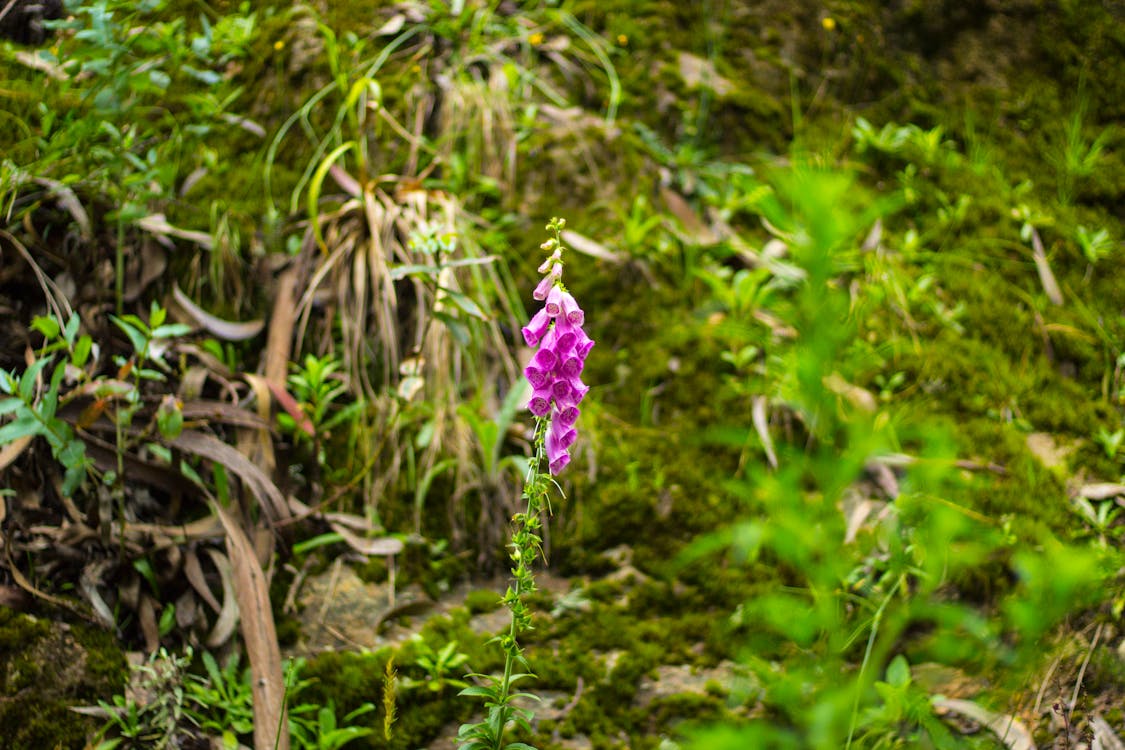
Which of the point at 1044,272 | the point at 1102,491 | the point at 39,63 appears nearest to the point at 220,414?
the point at 39,63

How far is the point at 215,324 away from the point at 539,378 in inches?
60.4

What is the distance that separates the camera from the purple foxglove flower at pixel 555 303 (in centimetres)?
146

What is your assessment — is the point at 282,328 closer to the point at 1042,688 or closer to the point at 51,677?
the point at 51,677

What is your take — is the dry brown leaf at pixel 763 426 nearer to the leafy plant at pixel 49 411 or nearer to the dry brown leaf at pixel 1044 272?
the dry brown leaf at pixel 1044 272

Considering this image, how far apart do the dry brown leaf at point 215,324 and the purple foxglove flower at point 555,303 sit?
4.96 feet

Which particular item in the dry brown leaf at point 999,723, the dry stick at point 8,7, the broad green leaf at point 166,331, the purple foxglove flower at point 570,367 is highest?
the dry stick at point 8,7

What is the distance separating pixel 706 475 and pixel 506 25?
6.79 ft

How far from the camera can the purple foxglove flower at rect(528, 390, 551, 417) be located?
145 cm

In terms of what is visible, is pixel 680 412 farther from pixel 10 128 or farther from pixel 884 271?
pixel 10 128

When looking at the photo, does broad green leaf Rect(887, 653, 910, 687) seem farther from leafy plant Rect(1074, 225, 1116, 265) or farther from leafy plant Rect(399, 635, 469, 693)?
leafy plant Rect(1074, 225, 1116, 265)

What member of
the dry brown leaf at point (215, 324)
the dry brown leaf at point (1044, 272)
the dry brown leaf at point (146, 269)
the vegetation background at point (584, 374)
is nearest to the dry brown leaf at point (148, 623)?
the vegetation background at point (584, 374)

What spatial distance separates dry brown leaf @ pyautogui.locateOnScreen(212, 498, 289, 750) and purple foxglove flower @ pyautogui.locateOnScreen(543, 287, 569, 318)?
3.60 ft

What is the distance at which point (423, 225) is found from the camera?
8.45 feet

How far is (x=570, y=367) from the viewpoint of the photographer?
4.79 feet
